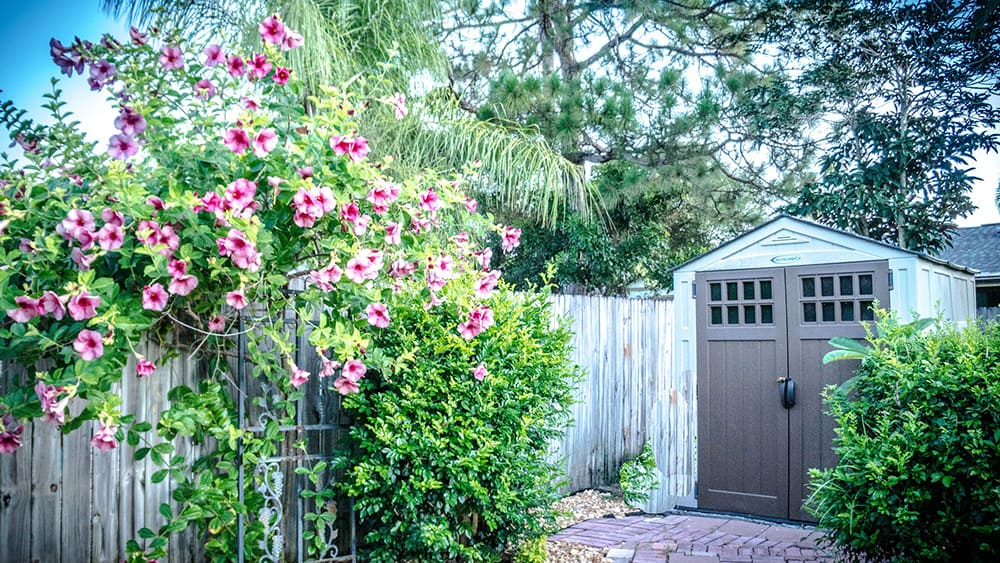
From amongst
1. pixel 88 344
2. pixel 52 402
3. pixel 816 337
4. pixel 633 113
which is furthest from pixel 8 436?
pixel 633 113

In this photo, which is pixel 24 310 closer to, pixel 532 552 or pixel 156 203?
pixel 156 203

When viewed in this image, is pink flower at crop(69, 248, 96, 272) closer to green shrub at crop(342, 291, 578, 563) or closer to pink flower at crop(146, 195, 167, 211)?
pink flower at crop(146, 195, 167, 211)

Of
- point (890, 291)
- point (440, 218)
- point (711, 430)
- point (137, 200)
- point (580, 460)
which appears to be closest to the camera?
point (137, 200)

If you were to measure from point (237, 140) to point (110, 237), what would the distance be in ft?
1.76

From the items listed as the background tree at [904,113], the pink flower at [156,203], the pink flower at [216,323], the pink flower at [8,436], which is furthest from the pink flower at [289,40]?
the background tree at [904,113]

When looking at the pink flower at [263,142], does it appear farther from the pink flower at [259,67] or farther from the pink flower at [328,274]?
the pink flower at [328,274]

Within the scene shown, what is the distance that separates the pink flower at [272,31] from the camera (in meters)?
2.66

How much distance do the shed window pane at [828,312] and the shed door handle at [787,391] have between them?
0.47 meters

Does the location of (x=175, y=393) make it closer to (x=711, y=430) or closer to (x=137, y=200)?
(x=137, y=200)

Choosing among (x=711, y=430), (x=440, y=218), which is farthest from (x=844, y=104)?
(x=440, y=218)

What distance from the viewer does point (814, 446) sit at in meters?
4.79

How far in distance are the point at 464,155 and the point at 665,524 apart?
4410 mm

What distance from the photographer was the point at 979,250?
41.3ft

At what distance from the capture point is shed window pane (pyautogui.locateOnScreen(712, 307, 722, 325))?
528 cm
